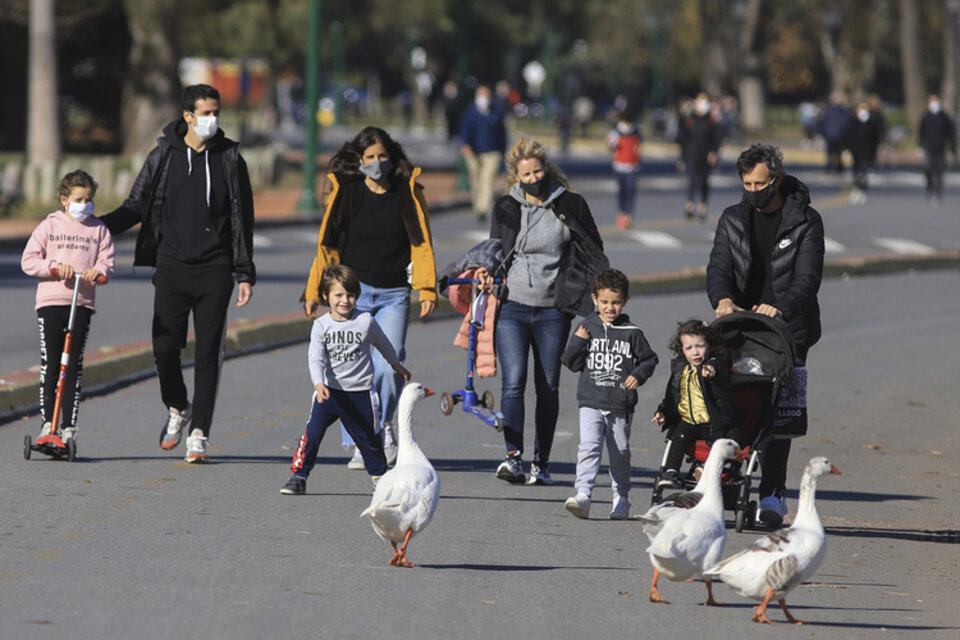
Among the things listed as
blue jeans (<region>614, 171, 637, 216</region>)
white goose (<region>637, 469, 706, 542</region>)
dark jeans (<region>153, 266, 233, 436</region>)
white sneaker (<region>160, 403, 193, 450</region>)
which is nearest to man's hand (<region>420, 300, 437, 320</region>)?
dark jeans (<region>153, 266, 233, 436</region>)

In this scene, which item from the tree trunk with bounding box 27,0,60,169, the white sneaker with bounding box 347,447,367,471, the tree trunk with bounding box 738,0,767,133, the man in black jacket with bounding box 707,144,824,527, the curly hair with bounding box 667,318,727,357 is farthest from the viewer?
the tree trunk with bounding box 738,0,767,133

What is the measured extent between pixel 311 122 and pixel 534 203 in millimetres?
21503

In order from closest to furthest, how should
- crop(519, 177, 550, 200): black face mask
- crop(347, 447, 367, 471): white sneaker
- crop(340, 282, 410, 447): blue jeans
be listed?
crop(519, 177, 550, 200): black face mask, crop(340, 282, 410, 447): blue jeans, crop(347, 447, 367, 471): white sneaker

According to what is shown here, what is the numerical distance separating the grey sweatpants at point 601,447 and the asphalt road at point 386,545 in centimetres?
21

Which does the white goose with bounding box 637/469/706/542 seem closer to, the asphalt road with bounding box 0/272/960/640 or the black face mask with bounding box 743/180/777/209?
the asphalt road with bounding box 0/272/960/640

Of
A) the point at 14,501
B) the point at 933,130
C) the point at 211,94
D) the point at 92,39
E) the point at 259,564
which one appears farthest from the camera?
the point at 92,39

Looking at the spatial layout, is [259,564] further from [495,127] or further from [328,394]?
[495,127]

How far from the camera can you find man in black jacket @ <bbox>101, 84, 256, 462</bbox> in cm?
963

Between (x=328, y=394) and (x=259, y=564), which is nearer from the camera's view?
(x=259, y=564)

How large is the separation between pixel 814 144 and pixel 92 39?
28.3 meters

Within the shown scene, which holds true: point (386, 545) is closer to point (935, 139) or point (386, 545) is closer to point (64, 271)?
point (64, 271)

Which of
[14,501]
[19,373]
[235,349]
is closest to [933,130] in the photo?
[235,349]

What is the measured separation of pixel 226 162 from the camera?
9.66 m

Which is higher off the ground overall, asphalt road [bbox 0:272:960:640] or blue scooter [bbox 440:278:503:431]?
blue scooter [bbox 440:278:503:431]
